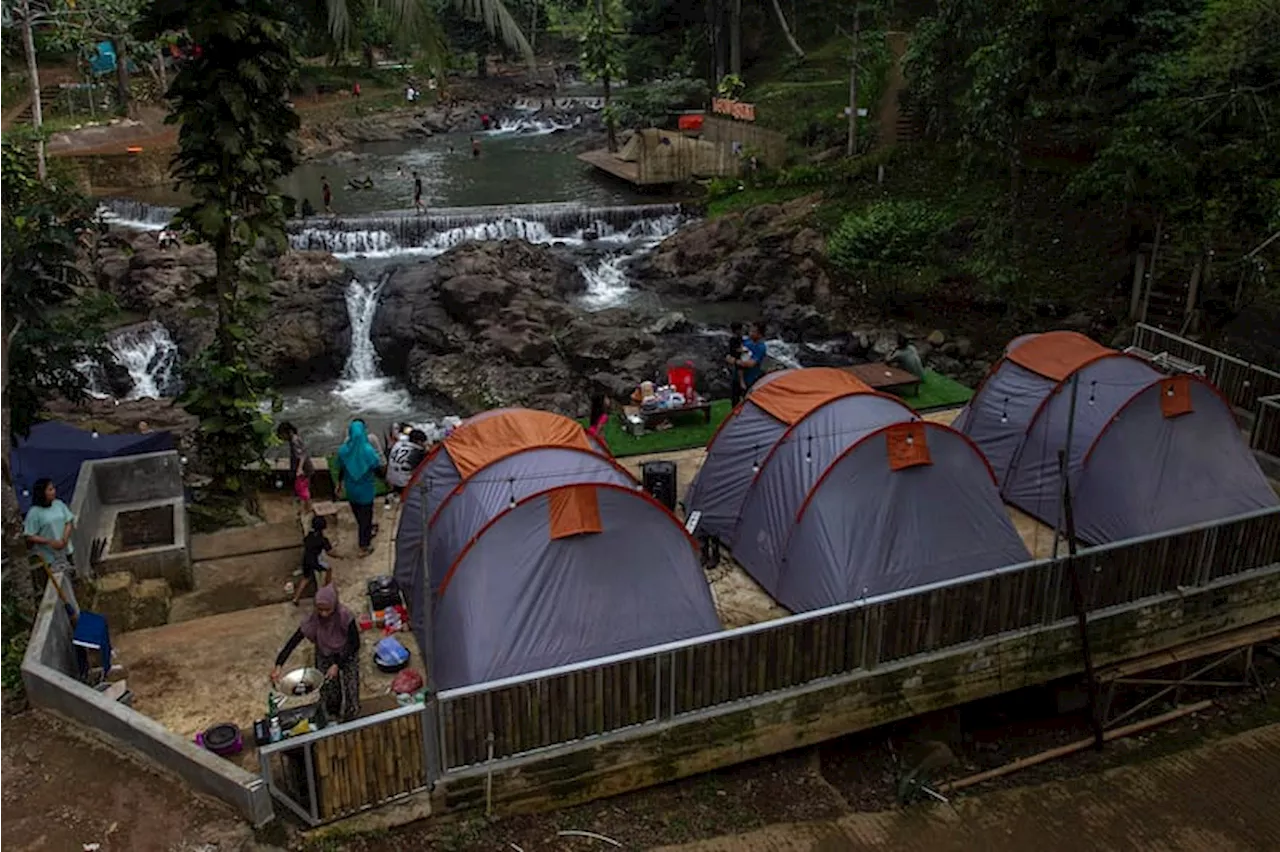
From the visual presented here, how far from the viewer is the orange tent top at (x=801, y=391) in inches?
470

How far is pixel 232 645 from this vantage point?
1023 cm

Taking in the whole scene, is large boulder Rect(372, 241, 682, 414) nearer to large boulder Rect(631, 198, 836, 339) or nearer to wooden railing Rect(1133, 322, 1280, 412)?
large boulder Rect(631, 198, 836, 339)

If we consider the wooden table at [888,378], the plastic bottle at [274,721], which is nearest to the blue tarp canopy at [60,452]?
the plastic bottle at [274,721]

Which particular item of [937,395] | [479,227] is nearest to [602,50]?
[479,227]

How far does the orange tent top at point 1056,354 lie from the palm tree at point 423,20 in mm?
7492

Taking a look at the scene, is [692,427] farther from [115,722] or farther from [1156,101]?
[1156,101]

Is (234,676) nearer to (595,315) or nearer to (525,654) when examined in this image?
(525,654)

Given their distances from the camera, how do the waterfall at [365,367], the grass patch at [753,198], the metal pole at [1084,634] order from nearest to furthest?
the metal pole at [1084,634], the waterfall at [365,367], the grass patch at [753,198]

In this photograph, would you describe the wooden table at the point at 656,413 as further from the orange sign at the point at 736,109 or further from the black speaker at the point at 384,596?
the orange sign at the point at 736,109

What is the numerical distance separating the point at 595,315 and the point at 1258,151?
14.2 m

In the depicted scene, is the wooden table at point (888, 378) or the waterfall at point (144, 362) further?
the waterfall at point (144, 362)

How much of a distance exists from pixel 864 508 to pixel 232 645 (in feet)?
21.4

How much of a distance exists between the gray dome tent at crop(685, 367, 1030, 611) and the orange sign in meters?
29.2

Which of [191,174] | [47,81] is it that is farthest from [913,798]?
[47,81]
